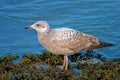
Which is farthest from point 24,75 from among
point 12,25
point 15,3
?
point 15,3

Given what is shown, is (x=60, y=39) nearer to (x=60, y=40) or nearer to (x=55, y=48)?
(x=60, y=40)

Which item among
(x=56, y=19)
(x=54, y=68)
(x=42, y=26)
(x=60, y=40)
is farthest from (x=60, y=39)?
(x=56, y=19)

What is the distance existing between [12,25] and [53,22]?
4.93ft

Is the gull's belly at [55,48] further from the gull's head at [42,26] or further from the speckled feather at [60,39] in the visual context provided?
the gull's head at [42,26]

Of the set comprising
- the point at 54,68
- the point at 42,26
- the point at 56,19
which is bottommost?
the point at 54,68

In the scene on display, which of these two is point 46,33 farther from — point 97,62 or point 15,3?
point 15,3


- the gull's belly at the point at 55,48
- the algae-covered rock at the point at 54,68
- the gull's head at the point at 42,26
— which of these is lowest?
the algae-covered rock at the point at 54,68

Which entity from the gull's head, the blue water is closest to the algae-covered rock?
the gull's head

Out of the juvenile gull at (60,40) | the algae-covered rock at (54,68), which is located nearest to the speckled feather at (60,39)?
the juvenile gull at (60,40)

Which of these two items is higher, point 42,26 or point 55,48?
point 42,26

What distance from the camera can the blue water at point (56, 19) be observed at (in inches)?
538

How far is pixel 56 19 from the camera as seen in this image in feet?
52.4

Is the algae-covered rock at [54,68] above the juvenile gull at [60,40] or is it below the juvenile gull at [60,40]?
A: below

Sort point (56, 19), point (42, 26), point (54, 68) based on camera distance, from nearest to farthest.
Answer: point (54, 68) < point (42, 26) < point (56, 19)
